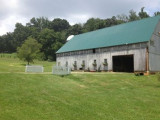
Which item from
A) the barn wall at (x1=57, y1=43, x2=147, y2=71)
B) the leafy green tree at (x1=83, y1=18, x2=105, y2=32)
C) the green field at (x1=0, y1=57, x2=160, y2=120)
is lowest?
the green field at (x1=0, y1=57, x2=160, y2=120)

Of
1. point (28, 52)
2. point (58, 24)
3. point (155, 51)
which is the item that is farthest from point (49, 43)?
point (155, 51)

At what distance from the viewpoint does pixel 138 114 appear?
11.7m

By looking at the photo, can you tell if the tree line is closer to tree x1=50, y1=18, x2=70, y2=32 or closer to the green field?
tree x1=50, y1=18, x2=70, y2=32

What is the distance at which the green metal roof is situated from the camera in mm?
32875

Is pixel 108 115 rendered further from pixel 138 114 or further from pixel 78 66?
pixel 78 66

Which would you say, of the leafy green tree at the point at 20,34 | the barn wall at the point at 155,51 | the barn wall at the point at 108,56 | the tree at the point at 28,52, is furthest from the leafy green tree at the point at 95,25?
the barn wall at the point at 155,51

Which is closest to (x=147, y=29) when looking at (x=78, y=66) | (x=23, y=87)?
(x=78, y=66)

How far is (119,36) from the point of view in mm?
36719

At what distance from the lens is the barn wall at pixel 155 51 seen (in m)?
31.7

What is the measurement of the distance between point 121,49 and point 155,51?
4952 mm

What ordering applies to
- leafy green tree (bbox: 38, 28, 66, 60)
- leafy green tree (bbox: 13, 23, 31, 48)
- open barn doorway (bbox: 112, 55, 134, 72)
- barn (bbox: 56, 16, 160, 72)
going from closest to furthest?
barn (bbox: 56, 16, 160, 72) → open barn doorway (bbox: 112, 55, 134, 72) → leafy green tree (bbox: 38, 28, 66, 60) → leafy green tree (bbox: 13, 23, 31, 48)

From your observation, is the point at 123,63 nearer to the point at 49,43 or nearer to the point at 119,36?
the point at 119,36

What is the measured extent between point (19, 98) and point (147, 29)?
2562 centimetres

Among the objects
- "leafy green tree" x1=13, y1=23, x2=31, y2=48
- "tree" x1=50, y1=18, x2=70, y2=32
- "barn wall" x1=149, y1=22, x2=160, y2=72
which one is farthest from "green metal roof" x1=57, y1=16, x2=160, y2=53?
"tree" x1=50, y1=18, x2=70, y2=32
